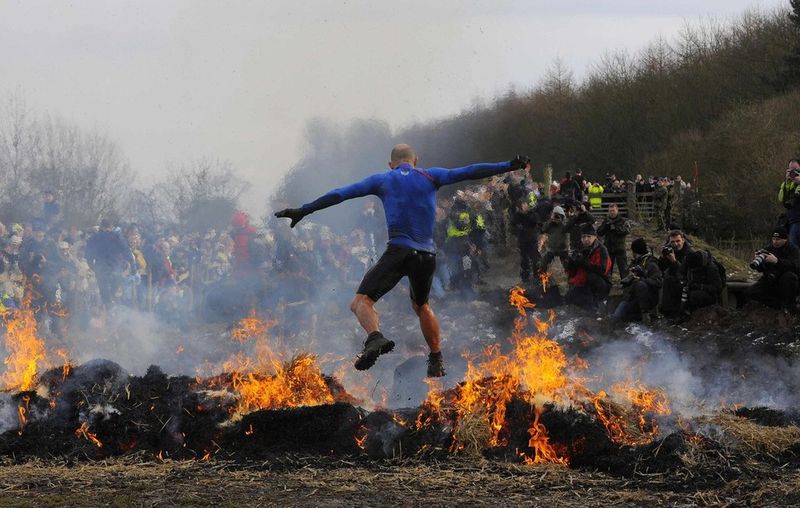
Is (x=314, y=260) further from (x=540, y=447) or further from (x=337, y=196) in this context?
(x=540, y=447)

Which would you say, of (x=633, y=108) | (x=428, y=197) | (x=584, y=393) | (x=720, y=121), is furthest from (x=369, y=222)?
(x=633, y=108)

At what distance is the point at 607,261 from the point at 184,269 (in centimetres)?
907

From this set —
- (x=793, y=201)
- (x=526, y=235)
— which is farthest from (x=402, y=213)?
(x=526, y=235)

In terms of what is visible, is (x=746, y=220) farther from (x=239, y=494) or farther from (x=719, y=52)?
(x=239, y=494)

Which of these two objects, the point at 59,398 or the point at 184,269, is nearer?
the point at 59,398

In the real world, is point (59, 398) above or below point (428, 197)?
below

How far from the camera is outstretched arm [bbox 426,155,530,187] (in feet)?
27.7

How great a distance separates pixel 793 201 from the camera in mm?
13750

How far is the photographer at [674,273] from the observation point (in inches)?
515

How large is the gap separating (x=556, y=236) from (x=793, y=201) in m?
4.14

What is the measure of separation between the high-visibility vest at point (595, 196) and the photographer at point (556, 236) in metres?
12.4

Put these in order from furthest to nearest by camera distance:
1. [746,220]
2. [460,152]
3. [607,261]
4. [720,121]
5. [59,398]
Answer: [720,121], [746,220], [460,152], [607,261], [59,398]

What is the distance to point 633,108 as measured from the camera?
157 ft

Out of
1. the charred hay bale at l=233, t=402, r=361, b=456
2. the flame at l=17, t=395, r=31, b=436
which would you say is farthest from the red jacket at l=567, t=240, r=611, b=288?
the flame at l=17, t=395, r=31, b=436
